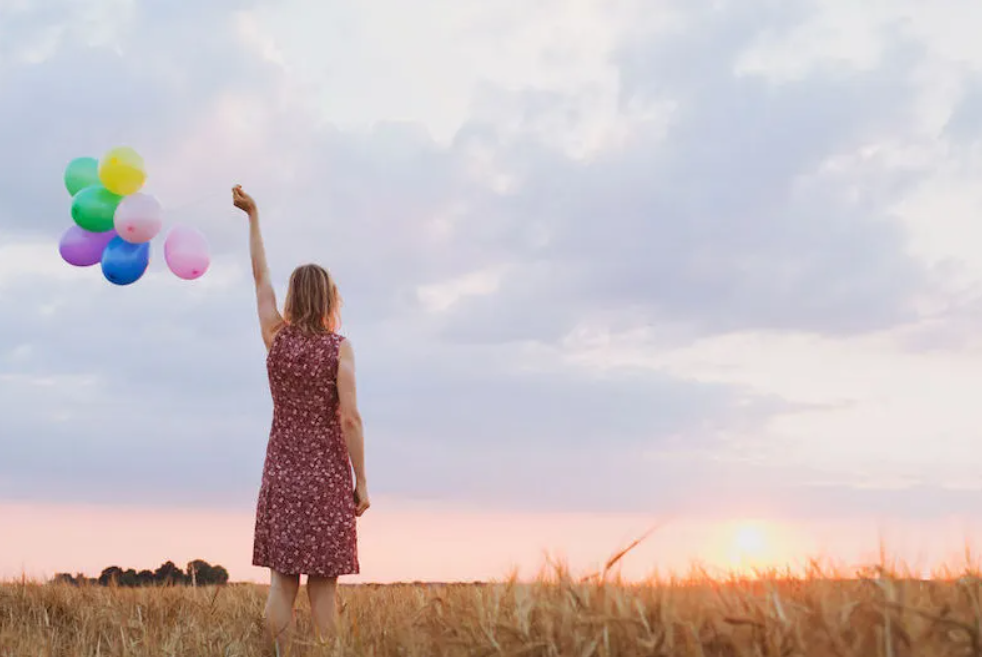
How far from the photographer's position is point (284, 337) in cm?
612

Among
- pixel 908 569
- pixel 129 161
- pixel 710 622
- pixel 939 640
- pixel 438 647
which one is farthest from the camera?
pixel 129 161

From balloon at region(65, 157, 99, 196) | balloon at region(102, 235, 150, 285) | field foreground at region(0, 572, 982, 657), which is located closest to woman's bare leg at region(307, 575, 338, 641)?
field foreground at region(0, 572, 982, 657)

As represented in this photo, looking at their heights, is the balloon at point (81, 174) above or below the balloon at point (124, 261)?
above

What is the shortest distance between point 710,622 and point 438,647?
118 centimetres

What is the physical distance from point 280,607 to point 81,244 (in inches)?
142

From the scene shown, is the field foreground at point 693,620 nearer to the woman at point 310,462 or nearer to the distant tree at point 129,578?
the woman at point 310,462

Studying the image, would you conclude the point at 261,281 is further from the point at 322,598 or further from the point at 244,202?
the point at 322,598

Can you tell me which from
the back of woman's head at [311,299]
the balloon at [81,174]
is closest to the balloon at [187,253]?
the balloon at [81,174]

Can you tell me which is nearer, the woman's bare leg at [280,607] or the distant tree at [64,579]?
the woman's bare leg at [280,607]

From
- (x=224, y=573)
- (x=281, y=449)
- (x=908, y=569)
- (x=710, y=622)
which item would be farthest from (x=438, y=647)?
(x=224, y=573)

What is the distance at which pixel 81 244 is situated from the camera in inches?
309

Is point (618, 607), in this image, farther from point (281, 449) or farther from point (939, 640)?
point (281, 449)

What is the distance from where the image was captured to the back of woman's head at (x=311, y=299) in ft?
20.0

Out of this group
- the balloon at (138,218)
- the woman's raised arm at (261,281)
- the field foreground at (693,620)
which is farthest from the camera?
the balloon at (138,218)
